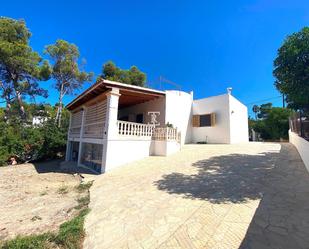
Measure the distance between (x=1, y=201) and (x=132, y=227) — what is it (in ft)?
16.2

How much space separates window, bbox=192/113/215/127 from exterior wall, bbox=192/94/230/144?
0.28 meters

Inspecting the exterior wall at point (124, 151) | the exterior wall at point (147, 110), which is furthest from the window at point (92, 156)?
the exterior wall at point (147, 110)

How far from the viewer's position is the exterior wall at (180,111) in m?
13.4

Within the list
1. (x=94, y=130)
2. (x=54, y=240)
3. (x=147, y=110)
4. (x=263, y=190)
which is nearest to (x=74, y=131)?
(x=94, y=130)

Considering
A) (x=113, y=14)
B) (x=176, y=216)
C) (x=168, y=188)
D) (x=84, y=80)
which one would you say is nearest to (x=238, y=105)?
(x=113, y=14)

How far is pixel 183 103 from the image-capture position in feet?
50.6

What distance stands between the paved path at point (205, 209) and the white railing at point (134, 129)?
3.09 metres

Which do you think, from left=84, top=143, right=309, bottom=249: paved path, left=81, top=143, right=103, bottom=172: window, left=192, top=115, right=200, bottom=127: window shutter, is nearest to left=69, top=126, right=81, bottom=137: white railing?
left=81, top=143, right=103, bottom=172: window

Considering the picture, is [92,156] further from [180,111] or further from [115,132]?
[180,111]

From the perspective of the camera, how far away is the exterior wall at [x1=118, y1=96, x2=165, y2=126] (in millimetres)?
13016

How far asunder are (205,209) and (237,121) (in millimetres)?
13888

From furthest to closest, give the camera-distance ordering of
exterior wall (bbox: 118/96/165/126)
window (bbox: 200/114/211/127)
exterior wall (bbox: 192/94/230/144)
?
window (bbox: 200/114/211/127)
exterior wall (bbox: 192/94/230/144)
exterior wall (bbox: 118/96/165/126)

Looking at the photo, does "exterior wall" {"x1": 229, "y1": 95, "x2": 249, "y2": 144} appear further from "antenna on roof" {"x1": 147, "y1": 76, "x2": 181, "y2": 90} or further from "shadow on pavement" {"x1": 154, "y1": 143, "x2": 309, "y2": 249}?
"shadow on pavement" {"x1": 154, "y1": 143, "x2": 309, "y2": 249}

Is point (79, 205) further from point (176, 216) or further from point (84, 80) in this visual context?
point (84, 80)
